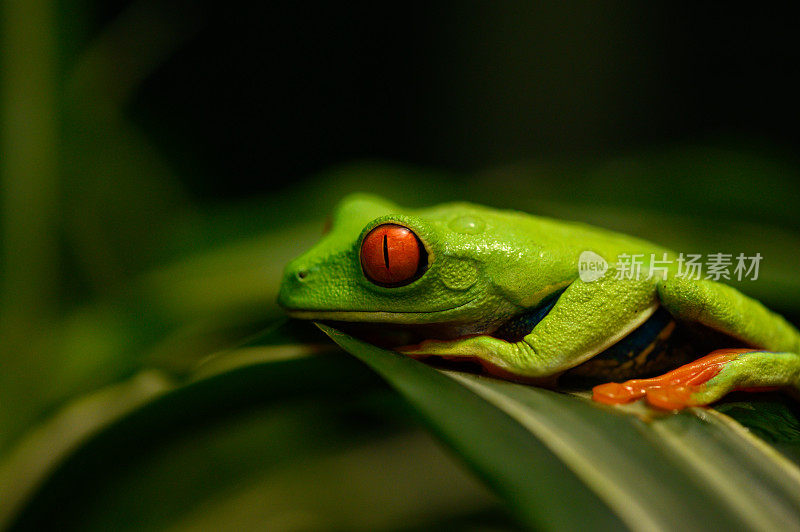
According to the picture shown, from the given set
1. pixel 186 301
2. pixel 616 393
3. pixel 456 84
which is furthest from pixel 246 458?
pixel 456 84

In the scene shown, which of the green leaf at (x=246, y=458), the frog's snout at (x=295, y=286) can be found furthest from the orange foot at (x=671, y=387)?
the frog's snout at (x=295, y=286)

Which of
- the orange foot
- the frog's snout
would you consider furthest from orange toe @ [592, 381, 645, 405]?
the frog's snout

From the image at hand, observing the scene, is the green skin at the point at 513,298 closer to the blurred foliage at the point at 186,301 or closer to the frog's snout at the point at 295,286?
the frog's snout at the point at 295,286

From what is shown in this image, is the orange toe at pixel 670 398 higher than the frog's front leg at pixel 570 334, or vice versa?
the frog's front leg at pixel 570 334

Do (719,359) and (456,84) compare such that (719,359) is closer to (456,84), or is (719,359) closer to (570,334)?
(570,334)

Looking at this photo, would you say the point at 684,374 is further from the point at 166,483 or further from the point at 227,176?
the point at 227,176

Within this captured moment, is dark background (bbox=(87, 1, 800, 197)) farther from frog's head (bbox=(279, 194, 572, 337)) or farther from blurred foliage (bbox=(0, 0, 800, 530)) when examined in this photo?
frog's head (bbox=(279, 194, 572, 337))
